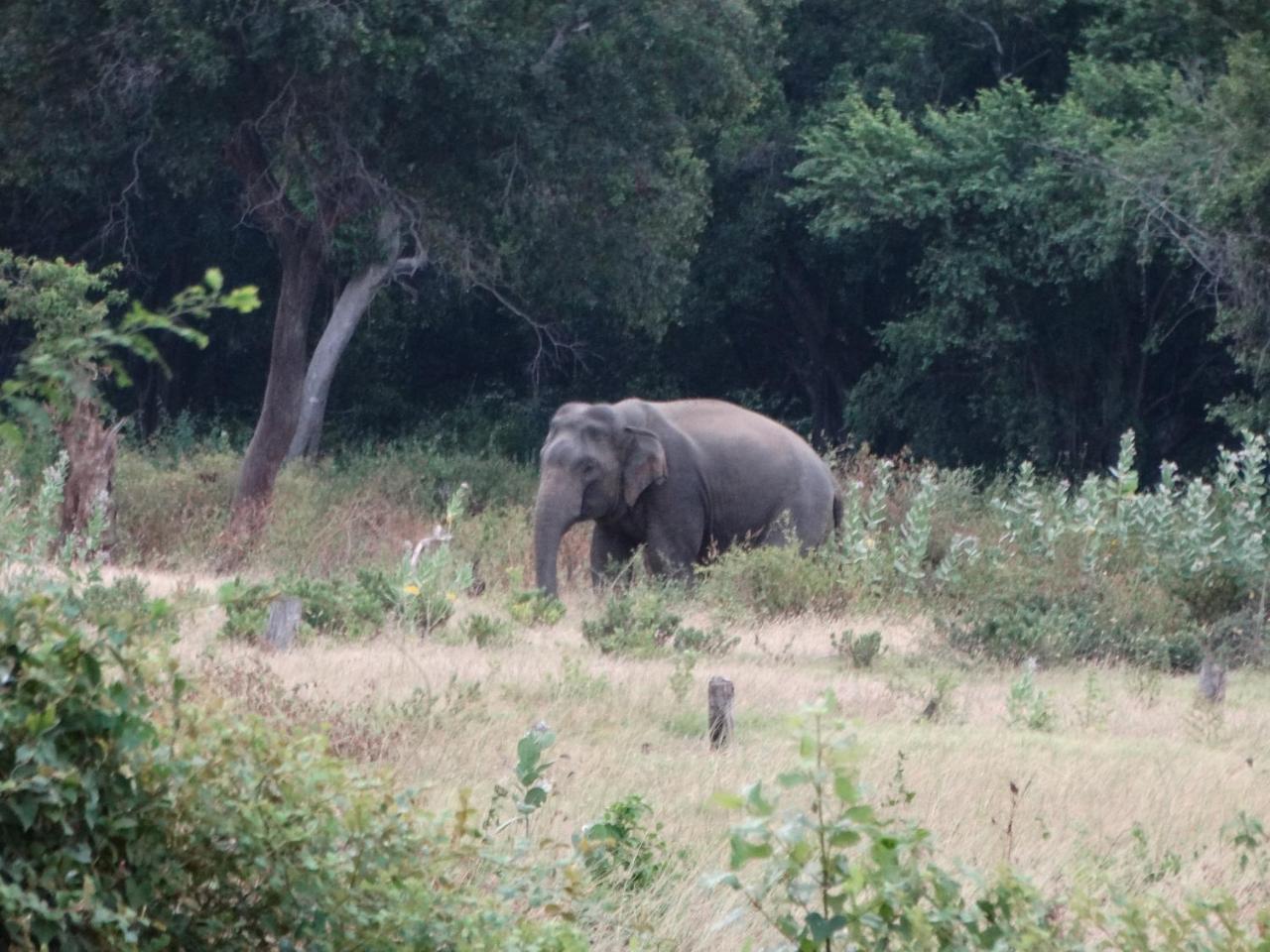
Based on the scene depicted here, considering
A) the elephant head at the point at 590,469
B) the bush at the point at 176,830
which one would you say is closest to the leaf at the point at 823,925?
the bush at the point at 176,830

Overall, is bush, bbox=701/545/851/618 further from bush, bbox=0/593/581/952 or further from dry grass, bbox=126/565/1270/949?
bush, bbox=0/593/581/952

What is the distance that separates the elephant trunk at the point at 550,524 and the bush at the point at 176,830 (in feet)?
35.2

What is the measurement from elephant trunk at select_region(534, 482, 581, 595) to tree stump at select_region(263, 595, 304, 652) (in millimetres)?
4721

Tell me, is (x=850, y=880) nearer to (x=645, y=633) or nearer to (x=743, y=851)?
(x=743, y=851)

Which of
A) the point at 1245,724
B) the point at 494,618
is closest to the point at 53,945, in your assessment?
the point at 1245,724

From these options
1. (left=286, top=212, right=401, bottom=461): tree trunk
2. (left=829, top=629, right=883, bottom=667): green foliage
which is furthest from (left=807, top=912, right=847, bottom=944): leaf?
(left=286, top=212, right=401, bottom=461): tree trunk

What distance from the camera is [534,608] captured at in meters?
13.8

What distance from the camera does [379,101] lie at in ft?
71.4

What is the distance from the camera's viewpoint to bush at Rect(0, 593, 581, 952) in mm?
4148

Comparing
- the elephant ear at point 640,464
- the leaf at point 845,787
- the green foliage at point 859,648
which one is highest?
the leaf at point 845,787

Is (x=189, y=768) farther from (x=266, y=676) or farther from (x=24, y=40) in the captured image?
(x=24, y=40)

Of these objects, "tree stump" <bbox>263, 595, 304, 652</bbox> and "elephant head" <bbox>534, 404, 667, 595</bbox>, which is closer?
"tree stump" <bbox>263, 595, 304, 652</bbox>

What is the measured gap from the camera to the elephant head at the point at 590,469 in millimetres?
15984

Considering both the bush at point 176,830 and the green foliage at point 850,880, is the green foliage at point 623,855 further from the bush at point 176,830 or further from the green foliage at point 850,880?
the green foliage at point 850,880
